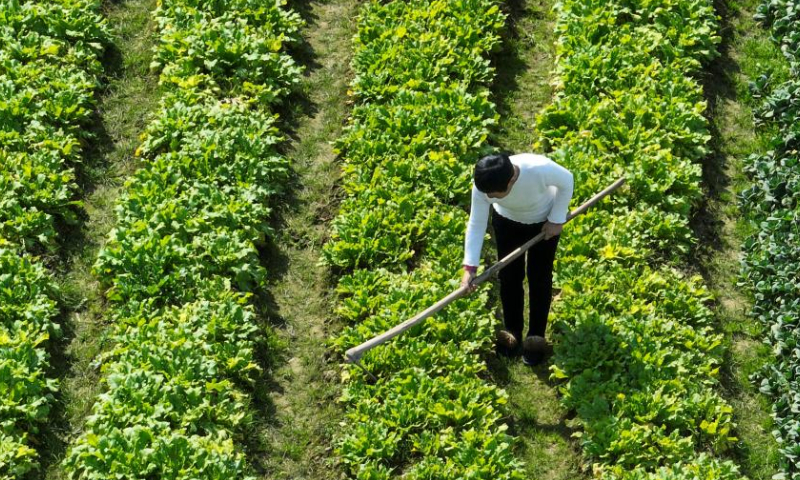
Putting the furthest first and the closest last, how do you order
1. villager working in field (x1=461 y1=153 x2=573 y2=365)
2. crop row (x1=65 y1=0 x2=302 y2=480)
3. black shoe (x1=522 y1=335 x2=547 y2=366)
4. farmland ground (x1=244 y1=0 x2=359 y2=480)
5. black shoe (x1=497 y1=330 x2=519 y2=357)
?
black shoe (x1=497 y1=330 x2=519 y2=357) < black shoe (x1=522 y1=335 x2=547 y2=366) < farmland ground (x1=244 y1=0 x2=359 y2=480) < crop row (x1=65 y1=0 x2=302 y2=480) < villager working in field (x1=461 y1=153 x2=573 y2=365)

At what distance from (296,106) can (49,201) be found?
268 centimetres

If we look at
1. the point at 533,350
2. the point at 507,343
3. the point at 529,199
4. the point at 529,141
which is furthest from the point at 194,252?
the point at 529,141

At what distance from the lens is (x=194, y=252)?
10.6 m

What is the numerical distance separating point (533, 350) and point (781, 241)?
2487 millimetres

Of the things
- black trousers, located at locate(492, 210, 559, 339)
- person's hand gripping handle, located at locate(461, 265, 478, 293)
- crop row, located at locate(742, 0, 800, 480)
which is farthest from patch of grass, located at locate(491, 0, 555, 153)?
person's hand gripping handle, located at locate(461, 265, 478, 293)

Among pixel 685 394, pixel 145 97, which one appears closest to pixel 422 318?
Answer: pixel 685 394

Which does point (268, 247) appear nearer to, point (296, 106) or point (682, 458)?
point (296, 106)

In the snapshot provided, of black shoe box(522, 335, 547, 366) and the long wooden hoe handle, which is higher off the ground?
the long wooden hoe handle

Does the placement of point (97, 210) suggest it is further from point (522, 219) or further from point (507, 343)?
point (522, 219)

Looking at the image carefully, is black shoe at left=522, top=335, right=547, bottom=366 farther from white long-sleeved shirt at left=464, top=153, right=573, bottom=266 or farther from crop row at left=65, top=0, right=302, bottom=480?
crop row at left=65, top=0, right=302, bottom=480

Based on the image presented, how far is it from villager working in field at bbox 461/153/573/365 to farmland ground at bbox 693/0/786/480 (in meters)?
1.68

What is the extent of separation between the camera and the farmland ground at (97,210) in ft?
32.1

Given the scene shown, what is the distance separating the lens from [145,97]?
40.4 ft

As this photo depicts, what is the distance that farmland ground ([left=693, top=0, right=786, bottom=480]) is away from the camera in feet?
32.1
